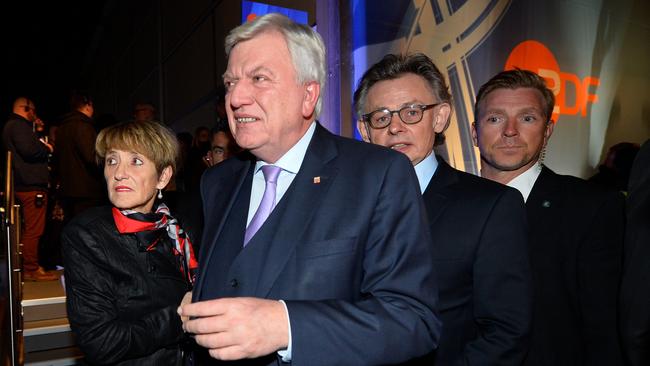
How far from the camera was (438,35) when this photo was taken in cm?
367

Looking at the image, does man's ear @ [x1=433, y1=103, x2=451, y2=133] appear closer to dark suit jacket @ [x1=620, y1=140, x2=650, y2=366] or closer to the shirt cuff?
dark suit jacket @ [x1=620, y1=140, x2=650, y2=366]

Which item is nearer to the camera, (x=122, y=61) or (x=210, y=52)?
(x=210, y=52)

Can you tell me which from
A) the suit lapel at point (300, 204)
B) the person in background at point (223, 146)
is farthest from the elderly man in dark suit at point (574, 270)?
the person in background at point (223, 146)

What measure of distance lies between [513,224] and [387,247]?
681 millimetres

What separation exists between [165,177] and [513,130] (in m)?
1.49

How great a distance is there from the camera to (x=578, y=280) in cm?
171

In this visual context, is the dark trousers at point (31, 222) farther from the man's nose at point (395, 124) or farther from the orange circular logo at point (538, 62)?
the orange circular logo at point (538, 62)

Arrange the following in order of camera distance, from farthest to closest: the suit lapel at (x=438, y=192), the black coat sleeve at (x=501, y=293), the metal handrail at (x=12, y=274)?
the metal handrail at (x=12, y=274), the suit lapel at (x=438, y=192), the black coat sleeve at (x=501, y=293)

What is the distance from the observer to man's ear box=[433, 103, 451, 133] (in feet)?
6.02

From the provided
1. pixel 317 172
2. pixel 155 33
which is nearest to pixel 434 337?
pixel 317 172

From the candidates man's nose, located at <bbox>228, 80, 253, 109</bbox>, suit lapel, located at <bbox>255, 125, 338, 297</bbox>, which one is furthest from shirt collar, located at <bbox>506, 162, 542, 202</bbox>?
man's nose, located at <bbox>228, 80, 253, 109</bbox>

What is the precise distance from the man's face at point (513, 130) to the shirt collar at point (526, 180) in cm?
2

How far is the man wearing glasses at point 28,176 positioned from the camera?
15.5 ft

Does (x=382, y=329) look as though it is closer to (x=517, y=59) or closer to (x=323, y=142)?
(x=323, y=142)
